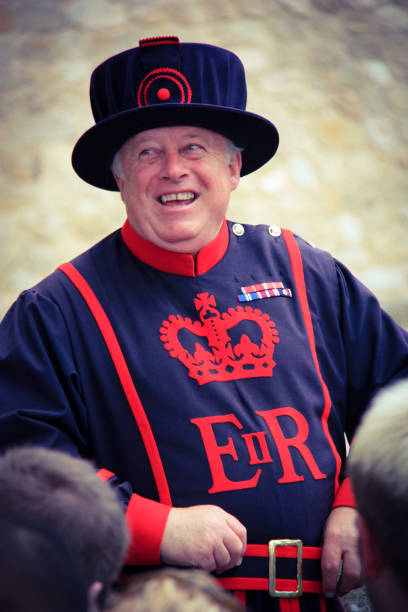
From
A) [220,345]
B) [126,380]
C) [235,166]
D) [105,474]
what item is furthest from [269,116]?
[105,474]

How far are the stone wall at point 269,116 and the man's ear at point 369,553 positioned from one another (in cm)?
333

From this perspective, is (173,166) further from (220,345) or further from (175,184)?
(220,345)

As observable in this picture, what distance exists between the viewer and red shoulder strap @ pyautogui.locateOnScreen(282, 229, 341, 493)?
1960 mm

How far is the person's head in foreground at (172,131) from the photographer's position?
200 centimetres

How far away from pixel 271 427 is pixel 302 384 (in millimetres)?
159

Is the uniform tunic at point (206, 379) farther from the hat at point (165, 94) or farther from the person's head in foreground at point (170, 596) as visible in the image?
the person's head in foreground at point (170, 596)

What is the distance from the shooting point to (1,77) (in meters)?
4.21

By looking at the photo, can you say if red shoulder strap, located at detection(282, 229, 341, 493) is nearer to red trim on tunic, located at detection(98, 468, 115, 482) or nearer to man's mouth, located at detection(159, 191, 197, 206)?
man's mouth, located at detection(159, 191, 197, 206)

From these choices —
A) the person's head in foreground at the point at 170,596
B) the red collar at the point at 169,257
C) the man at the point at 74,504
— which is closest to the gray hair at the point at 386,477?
the person's head in foreground at the point at 170,596

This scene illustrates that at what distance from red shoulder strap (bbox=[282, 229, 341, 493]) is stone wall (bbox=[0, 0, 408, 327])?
217 centimetres

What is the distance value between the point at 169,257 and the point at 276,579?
2.83 ft

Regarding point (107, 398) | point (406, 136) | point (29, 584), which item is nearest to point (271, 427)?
point (107, 398)

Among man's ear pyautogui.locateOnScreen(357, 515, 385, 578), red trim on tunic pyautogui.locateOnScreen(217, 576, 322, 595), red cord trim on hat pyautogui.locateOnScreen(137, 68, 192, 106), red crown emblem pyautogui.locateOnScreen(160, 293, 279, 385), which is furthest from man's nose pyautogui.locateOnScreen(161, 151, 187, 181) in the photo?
man's ear pyautogui.locateOnScreen(357, 515, 385, 578)

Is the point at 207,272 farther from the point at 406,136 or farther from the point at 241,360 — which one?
the point at 406,136
